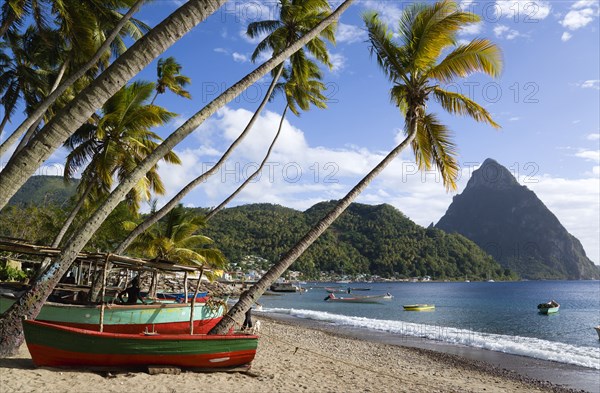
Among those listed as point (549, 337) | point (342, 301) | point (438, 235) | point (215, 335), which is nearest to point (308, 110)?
point (215, 335)

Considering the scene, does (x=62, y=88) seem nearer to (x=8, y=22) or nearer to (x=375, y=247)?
(x=8, y=22)

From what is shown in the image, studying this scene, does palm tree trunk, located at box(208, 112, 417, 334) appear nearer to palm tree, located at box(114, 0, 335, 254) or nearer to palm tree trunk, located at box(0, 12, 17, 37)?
palm tree, located at box(114, 0, 335, 254)

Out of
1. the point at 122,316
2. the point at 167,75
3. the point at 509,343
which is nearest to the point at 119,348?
the point at 122,316

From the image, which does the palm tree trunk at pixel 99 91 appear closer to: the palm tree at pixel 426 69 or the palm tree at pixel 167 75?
the palm tree at pixel 426 69

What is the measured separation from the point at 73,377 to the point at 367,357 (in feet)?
34.4

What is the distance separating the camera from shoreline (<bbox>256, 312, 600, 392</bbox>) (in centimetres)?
1370

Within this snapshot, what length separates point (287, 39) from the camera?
1394cm

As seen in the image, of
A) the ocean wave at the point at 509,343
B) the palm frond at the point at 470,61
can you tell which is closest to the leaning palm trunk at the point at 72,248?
the palm frond at the point at 470,61

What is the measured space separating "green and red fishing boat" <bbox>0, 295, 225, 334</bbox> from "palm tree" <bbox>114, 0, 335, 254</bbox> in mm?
2720

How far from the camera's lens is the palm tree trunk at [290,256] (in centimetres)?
838

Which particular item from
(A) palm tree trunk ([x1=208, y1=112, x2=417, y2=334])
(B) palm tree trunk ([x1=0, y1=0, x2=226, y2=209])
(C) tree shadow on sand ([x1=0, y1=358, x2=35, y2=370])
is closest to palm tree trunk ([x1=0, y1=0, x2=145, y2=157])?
(B) palm tree trunk ([x1=0, y1=0, x2=226, y2=209])

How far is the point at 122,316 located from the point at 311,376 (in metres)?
4.30

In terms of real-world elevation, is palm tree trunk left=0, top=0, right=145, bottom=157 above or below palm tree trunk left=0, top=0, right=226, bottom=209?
above

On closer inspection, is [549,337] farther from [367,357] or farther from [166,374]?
[166,374]
